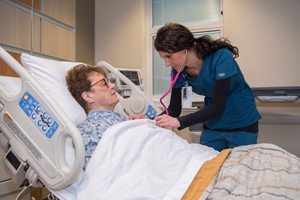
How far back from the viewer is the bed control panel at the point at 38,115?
44.9 inches

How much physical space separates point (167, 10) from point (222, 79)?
9.70 feet

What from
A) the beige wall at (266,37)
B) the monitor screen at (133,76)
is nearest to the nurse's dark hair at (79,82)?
the monitor screen at (133,76)

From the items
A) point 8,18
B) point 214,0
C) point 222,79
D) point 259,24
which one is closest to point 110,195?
point 222,79

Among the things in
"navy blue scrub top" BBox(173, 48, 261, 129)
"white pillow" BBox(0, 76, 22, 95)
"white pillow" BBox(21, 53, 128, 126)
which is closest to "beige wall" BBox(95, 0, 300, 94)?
"navy blue scrub top" BBox(173, 48, 261, 129)

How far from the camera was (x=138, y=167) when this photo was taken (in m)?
1.13

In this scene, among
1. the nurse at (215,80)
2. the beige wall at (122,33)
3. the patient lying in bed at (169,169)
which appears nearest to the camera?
the patient lying in bed at (169,169)

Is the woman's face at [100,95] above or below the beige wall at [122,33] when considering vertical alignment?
below

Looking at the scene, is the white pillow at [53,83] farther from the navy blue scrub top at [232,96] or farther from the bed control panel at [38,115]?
the navy blue scrub top at [232,96]

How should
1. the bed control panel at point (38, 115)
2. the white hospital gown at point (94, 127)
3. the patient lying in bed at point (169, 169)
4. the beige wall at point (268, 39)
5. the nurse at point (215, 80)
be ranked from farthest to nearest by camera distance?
the beige wall at point (268, 39)
the nurse at point (215, 80)
the white hospital gown at point (94, 127)
the bed control panel at point (38, 115)
the patient lying in bed at point (169, 169)

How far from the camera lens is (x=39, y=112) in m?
1.18

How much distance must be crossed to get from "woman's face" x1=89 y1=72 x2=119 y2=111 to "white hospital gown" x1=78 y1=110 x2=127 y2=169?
0.08m

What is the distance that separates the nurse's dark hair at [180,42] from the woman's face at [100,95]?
42 cm

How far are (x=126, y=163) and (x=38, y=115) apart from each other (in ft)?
1.49

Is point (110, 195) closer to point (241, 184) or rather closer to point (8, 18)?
point (241, 184)
